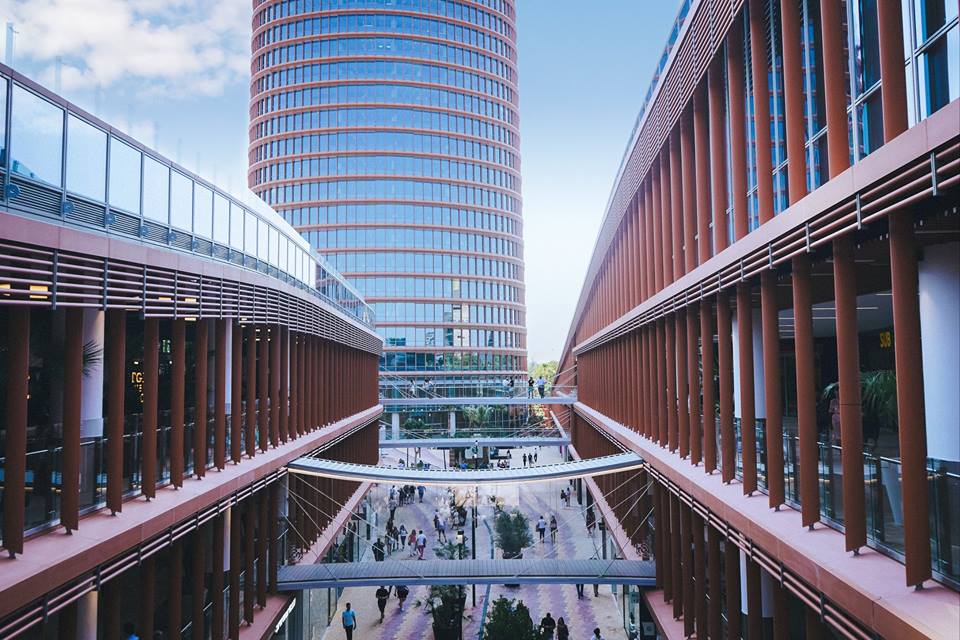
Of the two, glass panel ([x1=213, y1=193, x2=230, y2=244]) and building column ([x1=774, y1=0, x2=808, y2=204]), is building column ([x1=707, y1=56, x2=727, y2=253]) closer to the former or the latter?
building column ([x1=774, y1=0, x2=808, y2=204])

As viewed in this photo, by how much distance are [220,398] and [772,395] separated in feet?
34.8

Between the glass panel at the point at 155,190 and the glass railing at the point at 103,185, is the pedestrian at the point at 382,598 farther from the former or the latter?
the glass panel at the point at 155,190

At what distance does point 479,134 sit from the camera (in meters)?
88.3

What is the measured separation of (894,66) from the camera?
7.48 metres

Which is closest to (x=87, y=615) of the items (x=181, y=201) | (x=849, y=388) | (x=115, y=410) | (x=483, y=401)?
(x=115, y=410)

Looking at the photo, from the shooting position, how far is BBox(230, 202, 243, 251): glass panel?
16016 mm

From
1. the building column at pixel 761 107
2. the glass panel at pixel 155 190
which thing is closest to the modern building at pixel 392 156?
the glass panel at pixel 155 190

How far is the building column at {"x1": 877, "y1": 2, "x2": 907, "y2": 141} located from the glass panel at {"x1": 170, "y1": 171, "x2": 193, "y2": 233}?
A: 1079cm

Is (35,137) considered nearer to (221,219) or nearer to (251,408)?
(221,219)

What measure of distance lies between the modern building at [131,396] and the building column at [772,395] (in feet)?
29.9

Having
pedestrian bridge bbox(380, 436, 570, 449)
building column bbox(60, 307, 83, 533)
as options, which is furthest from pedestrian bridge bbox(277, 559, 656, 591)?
pedestrian bridge bbox(380, 436, 570, 449)

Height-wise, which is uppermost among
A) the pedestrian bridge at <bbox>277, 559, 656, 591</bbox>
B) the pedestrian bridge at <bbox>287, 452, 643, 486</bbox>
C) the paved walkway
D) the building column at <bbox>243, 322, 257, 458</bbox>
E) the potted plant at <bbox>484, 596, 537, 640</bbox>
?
the building column at <bbox>243, 322, 257, 458</bbox>

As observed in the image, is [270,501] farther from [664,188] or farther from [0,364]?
[664,188]

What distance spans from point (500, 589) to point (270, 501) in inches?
461
